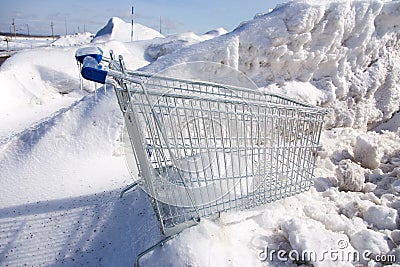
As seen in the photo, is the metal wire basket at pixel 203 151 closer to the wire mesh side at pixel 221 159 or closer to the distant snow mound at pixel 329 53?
the wire mesh side at pixel 221 159

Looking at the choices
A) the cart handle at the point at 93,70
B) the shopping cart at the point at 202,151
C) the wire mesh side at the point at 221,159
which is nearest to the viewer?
the cart handle at the point at 93,70

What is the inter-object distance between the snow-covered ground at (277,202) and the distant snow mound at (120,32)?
397 inches

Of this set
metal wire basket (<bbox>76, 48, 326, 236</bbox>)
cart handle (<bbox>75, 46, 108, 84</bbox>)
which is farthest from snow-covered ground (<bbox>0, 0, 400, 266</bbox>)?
cart handle (<bbox>75, 46, 108, 84</bbox>)

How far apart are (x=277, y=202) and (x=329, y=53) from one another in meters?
2.32

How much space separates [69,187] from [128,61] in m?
6.50

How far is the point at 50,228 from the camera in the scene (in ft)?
7.15

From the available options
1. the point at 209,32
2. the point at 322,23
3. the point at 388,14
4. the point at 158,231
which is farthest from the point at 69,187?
the point at 209,32

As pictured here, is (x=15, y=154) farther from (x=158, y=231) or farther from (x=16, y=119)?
(x=16, y=119)

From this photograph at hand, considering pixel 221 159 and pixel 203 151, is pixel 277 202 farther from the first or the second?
pixel 203 151

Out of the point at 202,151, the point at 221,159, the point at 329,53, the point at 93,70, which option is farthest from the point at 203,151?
the point at 329,53

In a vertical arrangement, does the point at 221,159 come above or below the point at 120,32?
below

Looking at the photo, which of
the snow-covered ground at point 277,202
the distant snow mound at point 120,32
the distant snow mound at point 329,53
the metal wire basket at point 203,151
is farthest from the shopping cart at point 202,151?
the distant snow mound at point 120,32

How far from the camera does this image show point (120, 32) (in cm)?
1509

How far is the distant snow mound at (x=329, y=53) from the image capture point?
3564mm
